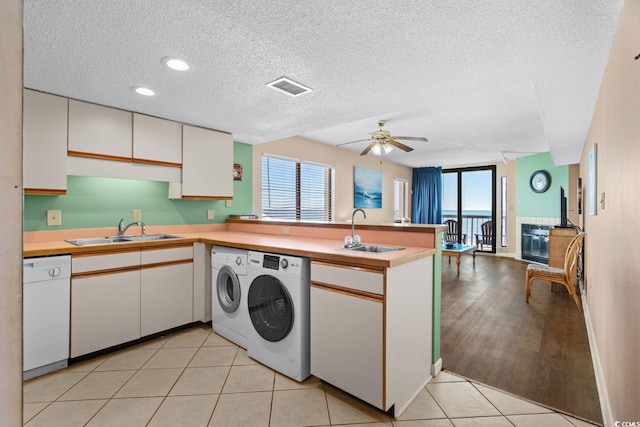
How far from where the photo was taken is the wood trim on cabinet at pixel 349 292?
1617 mm

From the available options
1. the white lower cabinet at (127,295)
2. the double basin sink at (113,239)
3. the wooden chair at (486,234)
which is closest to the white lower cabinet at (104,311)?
the white lower cabinet at (127,295)

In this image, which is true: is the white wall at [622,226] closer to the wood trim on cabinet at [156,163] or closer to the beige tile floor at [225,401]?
the beige tile floor at [225,401]

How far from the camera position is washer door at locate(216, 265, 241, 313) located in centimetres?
252

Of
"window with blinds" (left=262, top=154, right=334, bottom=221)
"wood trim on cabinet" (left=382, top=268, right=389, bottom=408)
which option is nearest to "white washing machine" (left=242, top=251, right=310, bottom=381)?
"wood trim on cabinet" (left=382, top=268, right=389, bottom=408)

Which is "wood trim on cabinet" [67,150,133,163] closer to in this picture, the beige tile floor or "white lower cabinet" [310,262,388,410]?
the beige tile floor

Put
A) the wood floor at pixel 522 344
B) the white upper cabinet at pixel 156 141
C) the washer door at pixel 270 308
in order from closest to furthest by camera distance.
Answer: the wood floor at pixel 522 344 < the washer door at pixel 270 308 < the white upper cabinet at pixel 156 141

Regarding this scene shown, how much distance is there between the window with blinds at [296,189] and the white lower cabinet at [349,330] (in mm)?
2631

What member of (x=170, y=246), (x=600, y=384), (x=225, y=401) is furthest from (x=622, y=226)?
(x=170, y=246)

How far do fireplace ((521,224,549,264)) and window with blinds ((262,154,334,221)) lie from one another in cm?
447

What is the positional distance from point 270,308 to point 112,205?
6.43 feet

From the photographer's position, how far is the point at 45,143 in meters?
2.28

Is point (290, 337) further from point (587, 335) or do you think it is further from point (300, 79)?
point (587, 335)

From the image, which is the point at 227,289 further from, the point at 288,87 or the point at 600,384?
the point at 600,384

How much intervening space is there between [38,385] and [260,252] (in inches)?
66.9
